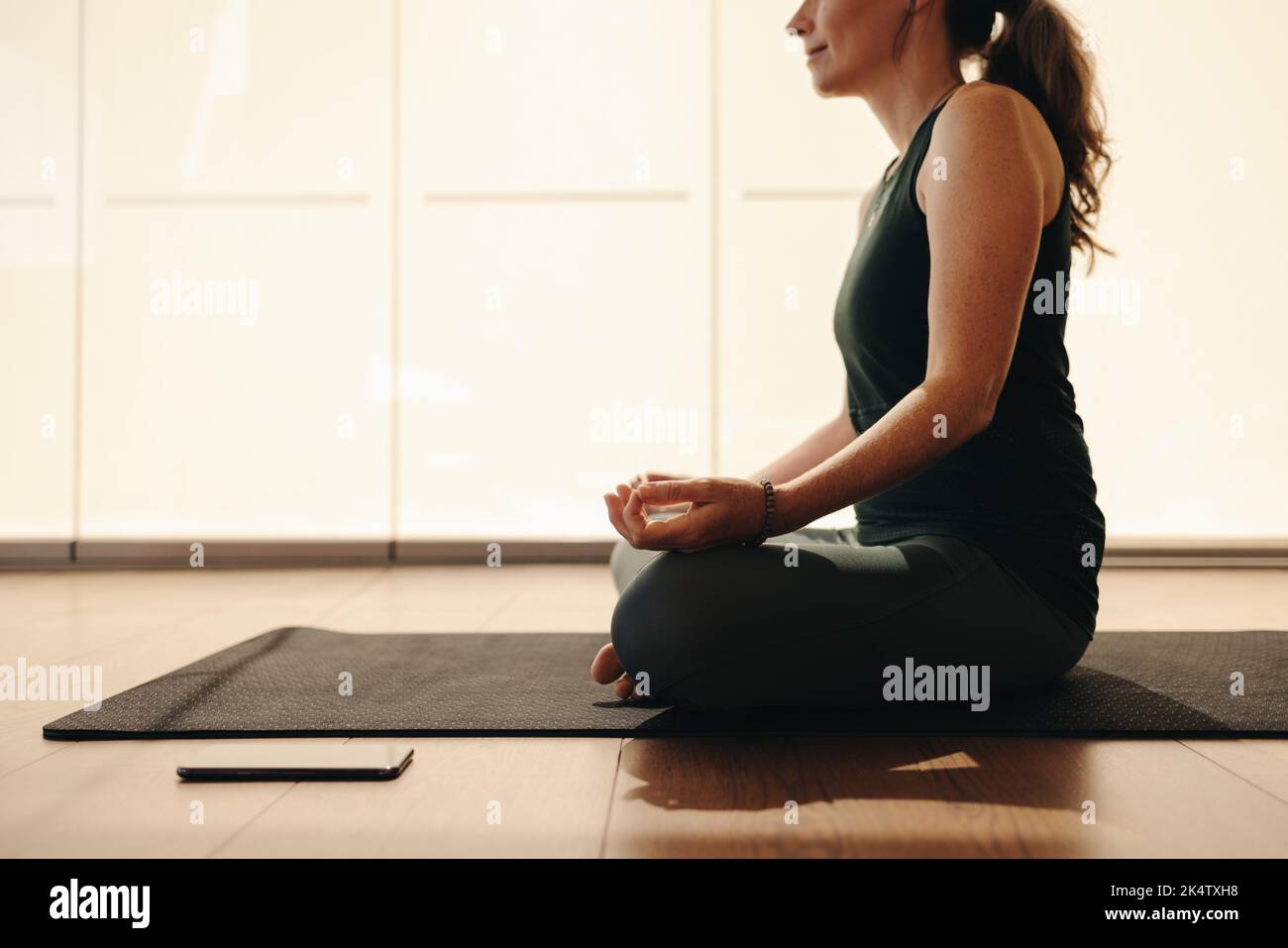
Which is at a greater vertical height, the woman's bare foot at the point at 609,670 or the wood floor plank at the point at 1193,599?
the woman's bare foot at the point at 609,670

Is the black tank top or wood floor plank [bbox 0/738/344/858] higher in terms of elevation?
the black tank top

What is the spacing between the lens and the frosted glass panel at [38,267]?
3.52 m

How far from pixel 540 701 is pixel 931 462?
2.05 feet

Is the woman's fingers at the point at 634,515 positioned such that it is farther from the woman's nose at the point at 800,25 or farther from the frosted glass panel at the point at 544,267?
the frosted glass panel at the point at 544,267

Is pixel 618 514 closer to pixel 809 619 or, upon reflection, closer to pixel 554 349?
pixel 809 619

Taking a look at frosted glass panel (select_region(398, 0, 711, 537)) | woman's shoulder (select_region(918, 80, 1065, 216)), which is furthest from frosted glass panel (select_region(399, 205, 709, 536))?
woman's shoulder (select_region(918, 80, 1065, 216))

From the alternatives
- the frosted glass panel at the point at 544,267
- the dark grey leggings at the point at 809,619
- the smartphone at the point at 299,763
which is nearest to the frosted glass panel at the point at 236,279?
the frosted glass panel at the point at 544,267

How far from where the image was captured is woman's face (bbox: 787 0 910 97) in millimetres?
1352

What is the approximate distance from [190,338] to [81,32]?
114cm

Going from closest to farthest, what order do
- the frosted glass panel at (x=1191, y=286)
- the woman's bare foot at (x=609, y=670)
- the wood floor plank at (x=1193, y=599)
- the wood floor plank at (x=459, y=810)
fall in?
the wood floor plank at (x=459, y=810)
the woman's bare foot at (x=609, y=670)
the wood floor plank at (x=1193, y=599)
the frosted glass panel at (x=1191, y=286)

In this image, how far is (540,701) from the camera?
4.52 feet

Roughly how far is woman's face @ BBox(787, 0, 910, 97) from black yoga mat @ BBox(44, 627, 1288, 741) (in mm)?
868

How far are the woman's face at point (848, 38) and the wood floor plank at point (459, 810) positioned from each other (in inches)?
38.3

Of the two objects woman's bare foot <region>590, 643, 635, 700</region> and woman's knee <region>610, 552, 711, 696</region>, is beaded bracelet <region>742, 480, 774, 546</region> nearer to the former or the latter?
woman's knee <region>610, 552, 711, 696</region>
